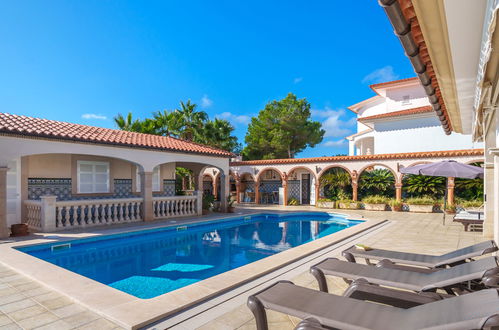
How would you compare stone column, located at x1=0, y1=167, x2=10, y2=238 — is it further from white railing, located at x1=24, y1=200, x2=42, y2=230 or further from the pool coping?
the pool coping

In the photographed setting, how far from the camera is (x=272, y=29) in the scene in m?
30.5

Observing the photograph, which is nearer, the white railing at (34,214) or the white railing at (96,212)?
the white railing at (34,214)

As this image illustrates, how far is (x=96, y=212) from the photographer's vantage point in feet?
38.4

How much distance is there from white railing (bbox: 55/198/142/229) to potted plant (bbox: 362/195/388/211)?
14.2 m

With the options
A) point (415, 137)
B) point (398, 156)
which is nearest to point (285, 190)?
point (398, 156)

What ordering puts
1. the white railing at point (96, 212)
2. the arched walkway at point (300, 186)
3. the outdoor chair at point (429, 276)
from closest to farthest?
the outdoor chair at point (429, 276) → the white railing at point (96, 212) → the arched walkway at point (300, 186)

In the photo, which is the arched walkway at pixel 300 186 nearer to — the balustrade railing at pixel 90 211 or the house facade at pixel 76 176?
the house facade at pixel 76 176

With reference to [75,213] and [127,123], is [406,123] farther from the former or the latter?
[75,213]

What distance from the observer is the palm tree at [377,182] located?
2080 centimetres

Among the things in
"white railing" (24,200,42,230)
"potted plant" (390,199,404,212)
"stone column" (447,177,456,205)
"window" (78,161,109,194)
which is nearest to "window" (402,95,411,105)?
"stone column" (447,177,456,205)

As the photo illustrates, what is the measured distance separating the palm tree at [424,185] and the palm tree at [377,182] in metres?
1.09

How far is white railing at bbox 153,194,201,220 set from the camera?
14.0 meters

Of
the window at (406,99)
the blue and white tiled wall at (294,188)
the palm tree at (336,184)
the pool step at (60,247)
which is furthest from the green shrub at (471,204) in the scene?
the pool step at (60,247)

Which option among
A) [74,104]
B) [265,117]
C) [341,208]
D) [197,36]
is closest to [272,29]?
[197,36]
